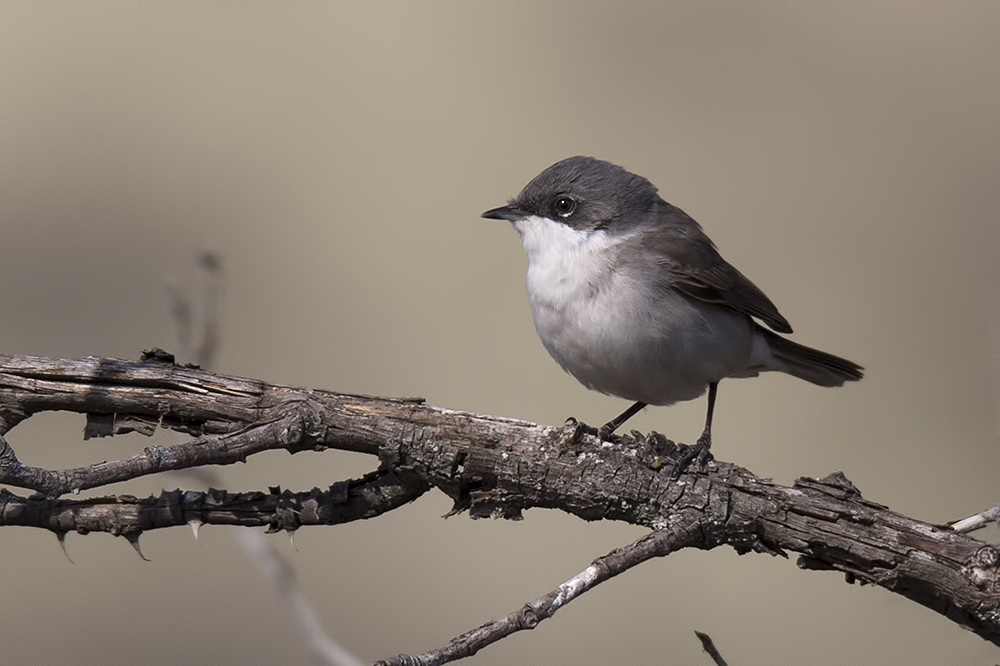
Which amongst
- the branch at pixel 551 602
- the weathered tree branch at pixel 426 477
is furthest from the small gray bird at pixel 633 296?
the branch at pixel 551 602

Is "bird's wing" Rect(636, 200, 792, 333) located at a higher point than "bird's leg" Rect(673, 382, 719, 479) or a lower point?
higher

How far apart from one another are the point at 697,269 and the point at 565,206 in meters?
0.73

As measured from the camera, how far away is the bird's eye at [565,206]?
4637 millimetres

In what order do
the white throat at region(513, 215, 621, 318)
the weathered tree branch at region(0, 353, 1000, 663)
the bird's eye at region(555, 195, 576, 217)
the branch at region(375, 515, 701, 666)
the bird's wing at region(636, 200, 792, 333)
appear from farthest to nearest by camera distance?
the bird's eye at region(555, 195, 576, 217)
the bird's wing at region(636, 200, 792, 333)
the white throat at region(513, 215, 621, 318)
the weathered tree branch at region(0, 353, 1000, 663)
the branch at region(375, 515, 701, 666)

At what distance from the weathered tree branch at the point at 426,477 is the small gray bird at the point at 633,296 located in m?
0.70

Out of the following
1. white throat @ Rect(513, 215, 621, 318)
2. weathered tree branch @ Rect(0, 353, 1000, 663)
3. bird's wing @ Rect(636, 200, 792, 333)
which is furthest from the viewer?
bird's wing @ Rect(636, 200, 792, 333)

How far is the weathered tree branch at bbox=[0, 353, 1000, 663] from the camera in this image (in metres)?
2.93

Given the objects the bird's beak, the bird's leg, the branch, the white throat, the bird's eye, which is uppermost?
the bird's eye

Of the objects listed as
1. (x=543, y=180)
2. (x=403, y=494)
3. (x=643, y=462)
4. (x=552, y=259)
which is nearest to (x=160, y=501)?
(x=403, y=494)

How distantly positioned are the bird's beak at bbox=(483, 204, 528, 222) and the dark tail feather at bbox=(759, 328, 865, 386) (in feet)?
4.72

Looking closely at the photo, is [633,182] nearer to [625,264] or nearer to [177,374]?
[625,264]

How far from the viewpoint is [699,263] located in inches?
177

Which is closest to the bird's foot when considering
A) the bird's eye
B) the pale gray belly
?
the pale gray belly

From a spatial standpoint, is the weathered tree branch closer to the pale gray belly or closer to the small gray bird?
the small gray bird
